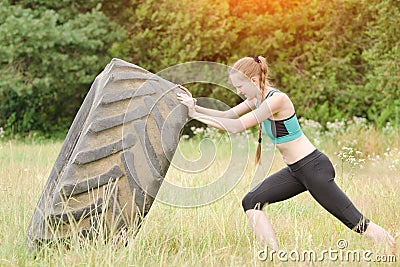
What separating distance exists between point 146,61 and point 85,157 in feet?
30.8

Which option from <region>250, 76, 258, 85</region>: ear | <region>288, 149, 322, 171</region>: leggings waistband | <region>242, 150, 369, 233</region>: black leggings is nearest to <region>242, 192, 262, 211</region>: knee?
<region>242, 150, 369, 233</region>: black leggings

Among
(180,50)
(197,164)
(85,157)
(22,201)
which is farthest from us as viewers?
(180,50)

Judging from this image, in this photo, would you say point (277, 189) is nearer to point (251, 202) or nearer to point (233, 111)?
point (251, 202)

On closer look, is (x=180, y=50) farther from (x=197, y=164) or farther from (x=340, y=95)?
(x=197, y=164)

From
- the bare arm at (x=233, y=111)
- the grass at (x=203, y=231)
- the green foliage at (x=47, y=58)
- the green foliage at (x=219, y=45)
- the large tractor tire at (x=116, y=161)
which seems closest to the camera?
the grass at (x=203, y=231)

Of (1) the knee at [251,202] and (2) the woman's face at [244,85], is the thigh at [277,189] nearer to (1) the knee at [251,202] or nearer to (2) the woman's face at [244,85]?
(1) the knee at [251,202]

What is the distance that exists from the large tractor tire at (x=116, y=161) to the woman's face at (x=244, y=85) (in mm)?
388

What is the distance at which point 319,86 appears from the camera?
12.2 meters

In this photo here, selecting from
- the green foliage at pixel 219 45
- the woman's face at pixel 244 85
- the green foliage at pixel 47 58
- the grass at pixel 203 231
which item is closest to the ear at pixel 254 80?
the woman's face at pixel 244 85

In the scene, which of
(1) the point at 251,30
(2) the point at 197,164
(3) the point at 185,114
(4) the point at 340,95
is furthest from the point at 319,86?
(3) the point at 185,114

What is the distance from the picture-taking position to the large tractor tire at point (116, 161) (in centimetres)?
368

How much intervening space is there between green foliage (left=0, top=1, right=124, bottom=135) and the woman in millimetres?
8083

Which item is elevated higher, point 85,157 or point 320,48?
point 85,157

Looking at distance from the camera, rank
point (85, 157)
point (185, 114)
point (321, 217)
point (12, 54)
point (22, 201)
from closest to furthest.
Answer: point (85, 157)
point (185, 114)
point (321, 217)
point (22, 201)
point (12, 54)
